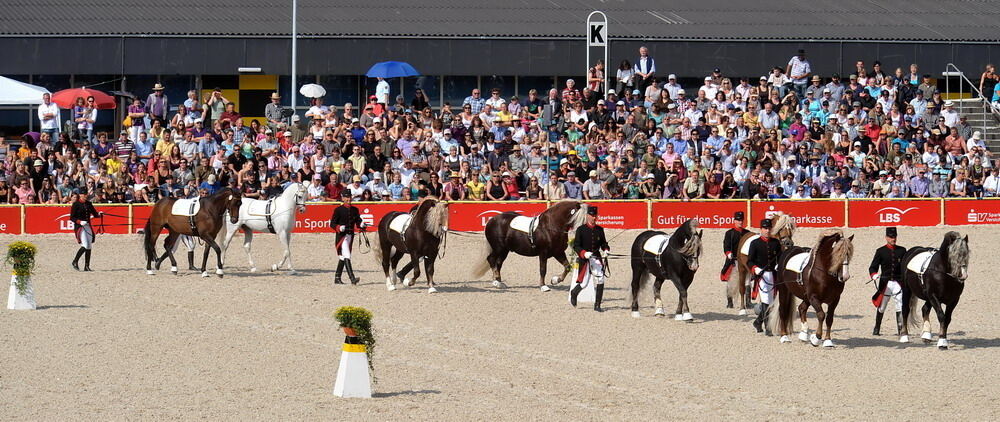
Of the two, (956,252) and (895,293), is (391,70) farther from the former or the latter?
(956,252)

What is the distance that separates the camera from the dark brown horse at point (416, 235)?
22297 millimetres

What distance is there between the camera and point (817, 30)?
41.0 meters

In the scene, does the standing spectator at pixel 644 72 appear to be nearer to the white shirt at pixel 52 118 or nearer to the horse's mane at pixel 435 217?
the white shirt at pixel 52 118

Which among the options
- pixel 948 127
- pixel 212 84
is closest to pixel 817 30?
pixel 948 127

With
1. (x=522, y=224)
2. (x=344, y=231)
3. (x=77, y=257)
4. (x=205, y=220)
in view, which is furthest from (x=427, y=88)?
(x=522, y=224)

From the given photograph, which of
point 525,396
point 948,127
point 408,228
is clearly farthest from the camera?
point 948,127

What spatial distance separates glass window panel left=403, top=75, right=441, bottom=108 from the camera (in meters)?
38.8

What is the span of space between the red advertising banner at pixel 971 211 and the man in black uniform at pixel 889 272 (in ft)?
47.8

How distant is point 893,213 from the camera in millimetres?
32125

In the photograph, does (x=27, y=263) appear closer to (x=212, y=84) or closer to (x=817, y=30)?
(x=212, y=84)

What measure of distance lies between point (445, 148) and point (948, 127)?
41.7 feet

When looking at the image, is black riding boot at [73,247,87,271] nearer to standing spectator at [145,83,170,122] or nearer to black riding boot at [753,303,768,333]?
standing spectator at [145,83,170,122]

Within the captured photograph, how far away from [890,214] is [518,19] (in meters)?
12.7

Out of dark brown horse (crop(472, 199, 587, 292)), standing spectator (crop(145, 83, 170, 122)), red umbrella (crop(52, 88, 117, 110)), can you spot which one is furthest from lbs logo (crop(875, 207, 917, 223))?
red umbrella (crop(52, 88, 117, 110))
